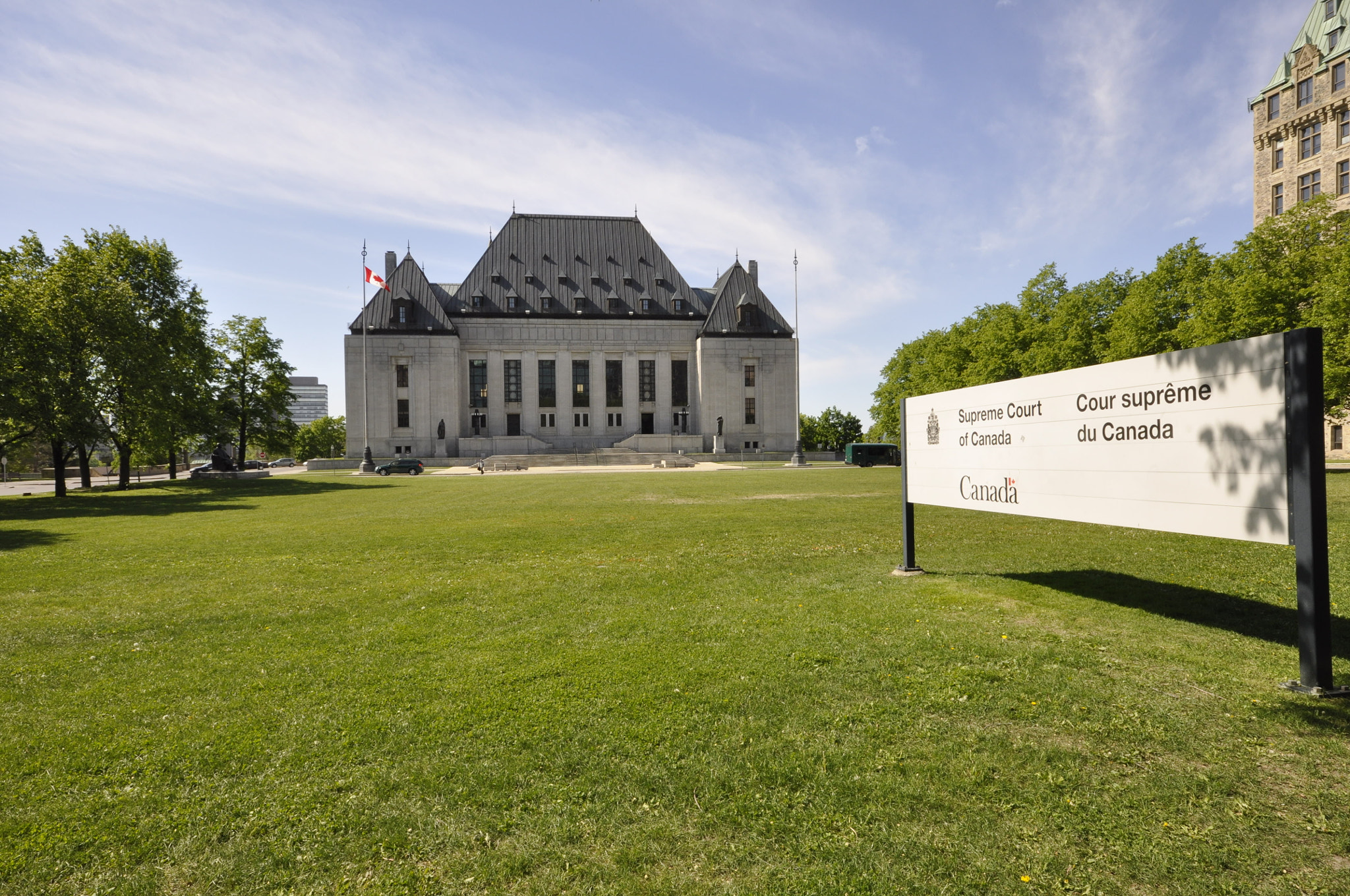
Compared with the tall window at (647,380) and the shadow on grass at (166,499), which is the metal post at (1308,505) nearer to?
the shadow on grass at (166,499)

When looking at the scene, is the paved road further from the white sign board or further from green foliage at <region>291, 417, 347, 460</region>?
the white sign board

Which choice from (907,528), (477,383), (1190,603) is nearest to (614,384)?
(477,383)

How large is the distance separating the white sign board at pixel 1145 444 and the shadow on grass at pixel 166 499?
2445 centimetres

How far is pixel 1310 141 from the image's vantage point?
5616 cm

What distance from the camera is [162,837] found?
11.8ft

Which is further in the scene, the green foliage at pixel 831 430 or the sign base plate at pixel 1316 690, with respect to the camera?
the green foliage at pixel 831 430

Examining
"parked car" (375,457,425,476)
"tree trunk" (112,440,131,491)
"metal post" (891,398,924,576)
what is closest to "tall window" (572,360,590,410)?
"parked car" (375,457,425,476)

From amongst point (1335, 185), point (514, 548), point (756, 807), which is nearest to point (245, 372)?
point (514, 548)

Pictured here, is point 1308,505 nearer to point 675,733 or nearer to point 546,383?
point 675,733

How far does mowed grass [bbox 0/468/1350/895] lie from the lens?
332 centimetres

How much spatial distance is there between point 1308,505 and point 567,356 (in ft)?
275

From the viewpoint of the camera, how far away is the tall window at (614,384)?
8781 cm

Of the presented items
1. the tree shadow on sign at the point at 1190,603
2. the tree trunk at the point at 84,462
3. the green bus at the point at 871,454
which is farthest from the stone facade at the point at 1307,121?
the tree trunk at the point at 84,462

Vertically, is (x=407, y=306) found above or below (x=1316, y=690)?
above
